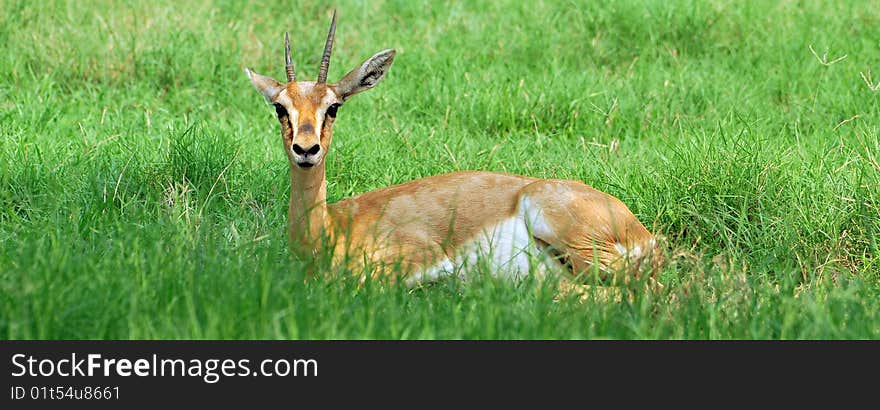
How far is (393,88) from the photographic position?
26.4ft

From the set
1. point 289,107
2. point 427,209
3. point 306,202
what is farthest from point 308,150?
point 427,209

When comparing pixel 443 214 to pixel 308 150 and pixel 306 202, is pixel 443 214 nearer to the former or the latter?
pixel 306 202

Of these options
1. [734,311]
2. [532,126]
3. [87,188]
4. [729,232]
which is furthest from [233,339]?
[532,126]

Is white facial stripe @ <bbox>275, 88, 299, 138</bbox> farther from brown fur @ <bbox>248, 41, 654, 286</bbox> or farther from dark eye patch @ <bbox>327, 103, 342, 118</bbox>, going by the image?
dark eye patch @ <bbox>327, 103, 342, 118</bbox>

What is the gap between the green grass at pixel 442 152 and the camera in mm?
3906

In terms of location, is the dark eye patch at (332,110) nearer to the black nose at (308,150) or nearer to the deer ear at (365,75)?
the deer ear at (365,75)

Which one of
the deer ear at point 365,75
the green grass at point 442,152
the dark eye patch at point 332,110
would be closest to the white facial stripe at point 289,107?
the dark eye patch at point 332,110

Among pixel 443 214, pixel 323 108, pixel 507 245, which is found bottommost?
pixel 507 245

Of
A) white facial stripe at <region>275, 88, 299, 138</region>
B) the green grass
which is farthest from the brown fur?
the green grass

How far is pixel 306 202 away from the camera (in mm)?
5156

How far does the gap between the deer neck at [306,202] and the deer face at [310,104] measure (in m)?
0.06

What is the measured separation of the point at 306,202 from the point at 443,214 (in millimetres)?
693

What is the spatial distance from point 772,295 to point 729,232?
5.24 feet

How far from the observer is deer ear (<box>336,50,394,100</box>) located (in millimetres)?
5301
